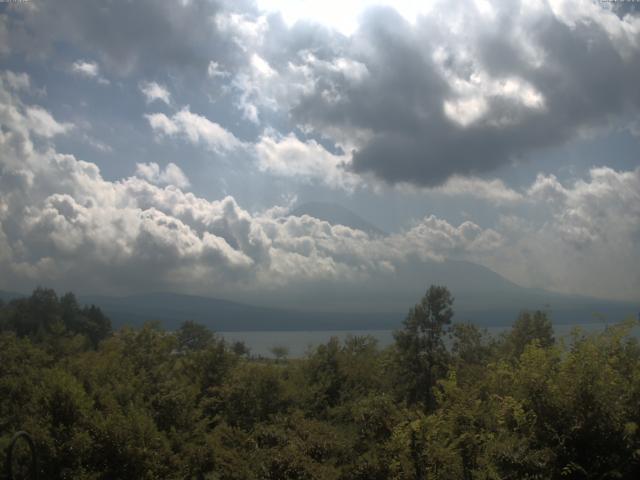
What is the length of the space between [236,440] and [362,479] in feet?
23.8

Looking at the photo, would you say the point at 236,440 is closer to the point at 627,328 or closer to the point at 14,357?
the point at 627,328

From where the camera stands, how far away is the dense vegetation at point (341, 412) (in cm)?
1361

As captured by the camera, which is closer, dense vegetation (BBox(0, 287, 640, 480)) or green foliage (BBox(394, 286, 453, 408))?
dense vegetation (BBox(0, 287, 640, 480))

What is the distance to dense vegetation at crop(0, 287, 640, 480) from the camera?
1361 centimetres

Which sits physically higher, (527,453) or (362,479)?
(527,453)

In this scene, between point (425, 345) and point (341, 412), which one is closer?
point (341, 412)

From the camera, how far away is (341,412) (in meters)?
28.8

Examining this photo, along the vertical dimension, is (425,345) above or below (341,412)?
above

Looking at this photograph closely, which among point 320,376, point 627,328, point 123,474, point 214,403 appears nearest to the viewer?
point 627,328

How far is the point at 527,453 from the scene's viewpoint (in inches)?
530

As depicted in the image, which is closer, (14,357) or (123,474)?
(123,474)

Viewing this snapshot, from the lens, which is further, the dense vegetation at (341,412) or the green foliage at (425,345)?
the green foliage at (425,345)

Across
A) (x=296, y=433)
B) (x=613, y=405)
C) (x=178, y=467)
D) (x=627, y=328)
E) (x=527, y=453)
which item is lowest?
(x=178, y=467)

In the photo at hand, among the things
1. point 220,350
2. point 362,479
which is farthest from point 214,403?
point 362,479
